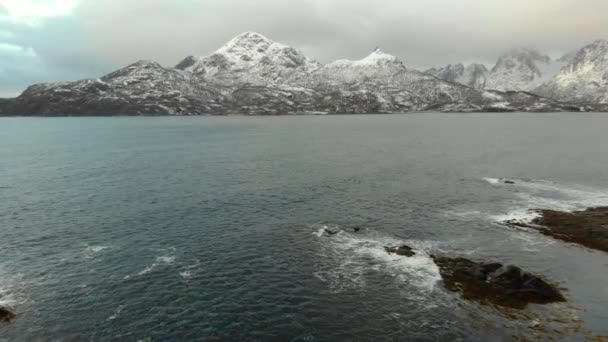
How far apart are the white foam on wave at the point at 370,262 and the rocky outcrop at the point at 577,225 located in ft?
79.3

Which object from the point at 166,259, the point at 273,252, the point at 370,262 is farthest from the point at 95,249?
the point at 370,262

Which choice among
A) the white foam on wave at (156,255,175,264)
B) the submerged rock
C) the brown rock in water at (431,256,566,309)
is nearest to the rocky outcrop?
the brown rock in water at (431,256,566,309)

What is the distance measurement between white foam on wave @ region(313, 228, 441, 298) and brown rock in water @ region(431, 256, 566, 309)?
2.84 m

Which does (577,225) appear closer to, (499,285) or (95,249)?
(499,285)

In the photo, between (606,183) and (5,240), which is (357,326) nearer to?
(5,240)

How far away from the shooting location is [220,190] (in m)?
109

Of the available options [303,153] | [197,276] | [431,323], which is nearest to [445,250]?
[431,323]

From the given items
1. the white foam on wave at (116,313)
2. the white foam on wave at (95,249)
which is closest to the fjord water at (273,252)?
the white foam on wave at (116,313)

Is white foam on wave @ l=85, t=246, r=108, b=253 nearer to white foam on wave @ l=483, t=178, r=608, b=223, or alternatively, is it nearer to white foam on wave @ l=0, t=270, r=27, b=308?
white foam on wave @ l=0, t=270, r=27, b=308

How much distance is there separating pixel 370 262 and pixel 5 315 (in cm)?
4669

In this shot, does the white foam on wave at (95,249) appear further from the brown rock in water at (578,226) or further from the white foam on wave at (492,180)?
the white foam on wave at (492,180)

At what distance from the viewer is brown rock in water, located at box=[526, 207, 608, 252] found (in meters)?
72.9

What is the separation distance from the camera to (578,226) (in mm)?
78875

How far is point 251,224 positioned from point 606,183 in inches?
3985
